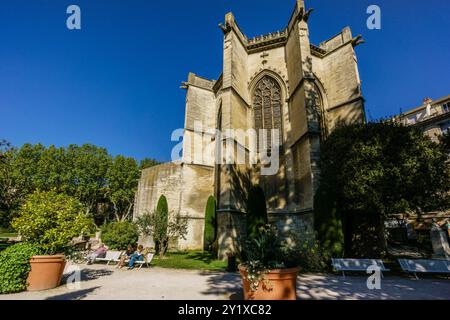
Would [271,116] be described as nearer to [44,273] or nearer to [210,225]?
[210,225]

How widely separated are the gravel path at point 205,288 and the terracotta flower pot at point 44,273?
0.25 meters

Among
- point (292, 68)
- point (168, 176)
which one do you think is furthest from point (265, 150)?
point (168, 176)

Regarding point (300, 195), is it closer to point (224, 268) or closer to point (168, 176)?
point (224, 268)

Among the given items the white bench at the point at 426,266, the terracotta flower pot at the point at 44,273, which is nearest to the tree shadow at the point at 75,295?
the terracotta flower pot at the point at 44,273

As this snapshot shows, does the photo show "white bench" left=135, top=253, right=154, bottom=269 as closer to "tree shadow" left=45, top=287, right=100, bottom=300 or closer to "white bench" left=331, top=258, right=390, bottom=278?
"tree shadow" left=45, top=287, right=100, bottom=300

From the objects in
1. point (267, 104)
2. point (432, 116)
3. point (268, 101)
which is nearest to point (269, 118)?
point (267, 104)

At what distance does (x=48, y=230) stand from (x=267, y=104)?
44.0 feet

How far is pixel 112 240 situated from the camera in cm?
1292

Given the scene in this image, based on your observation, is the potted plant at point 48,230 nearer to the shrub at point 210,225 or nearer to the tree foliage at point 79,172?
the shrub at point 210,225

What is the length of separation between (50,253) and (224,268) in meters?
5.79

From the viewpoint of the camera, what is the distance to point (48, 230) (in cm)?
606

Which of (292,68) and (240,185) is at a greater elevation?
(292,68)

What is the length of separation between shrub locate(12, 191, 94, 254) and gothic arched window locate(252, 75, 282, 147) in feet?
37.2
